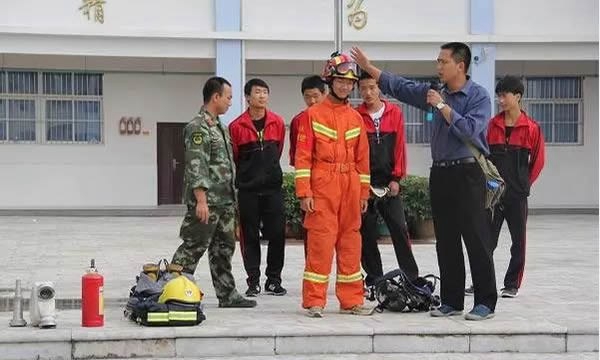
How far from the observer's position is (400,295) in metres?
7.07

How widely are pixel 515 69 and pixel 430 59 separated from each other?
3026mm

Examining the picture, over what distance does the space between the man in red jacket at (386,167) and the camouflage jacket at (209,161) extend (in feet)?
4.25

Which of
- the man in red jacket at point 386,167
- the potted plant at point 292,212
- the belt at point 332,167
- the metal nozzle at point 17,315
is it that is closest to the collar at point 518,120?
the man in red jacket at point 386,167

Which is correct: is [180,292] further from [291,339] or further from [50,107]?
[50,107]

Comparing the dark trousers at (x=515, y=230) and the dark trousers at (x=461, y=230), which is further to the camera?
the dark trousers at (x=515, y=230)

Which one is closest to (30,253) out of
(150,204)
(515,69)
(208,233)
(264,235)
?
(264,235)

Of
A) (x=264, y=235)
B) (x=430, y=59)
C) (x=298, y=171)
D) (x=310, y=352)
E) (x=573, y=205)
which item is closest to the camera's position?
(x=310, y=352)

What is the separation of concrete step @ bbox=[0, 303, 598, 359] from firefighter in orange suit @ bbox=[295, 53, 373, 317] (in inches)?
14.0

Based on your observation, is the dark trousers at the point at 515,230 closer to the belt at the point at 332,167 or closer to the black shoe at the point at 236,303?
the belt at the point at 332,167

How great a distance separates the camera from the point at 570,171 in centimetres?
2169

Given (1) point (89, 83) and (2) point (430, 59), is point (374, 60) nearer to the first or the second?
(2) point (430, 59)

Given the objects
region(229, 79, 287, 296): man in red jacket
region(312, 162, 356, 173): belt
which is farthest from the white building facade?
region(312, 162, 356, 173): belt

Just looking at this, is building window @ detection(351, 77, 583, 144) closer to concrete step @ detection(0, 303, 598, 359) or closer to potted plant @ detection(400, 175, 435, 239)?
potted plant @ detection(400, 175, 435, 239)

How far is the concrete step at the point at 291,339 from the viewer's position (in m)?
5.94
